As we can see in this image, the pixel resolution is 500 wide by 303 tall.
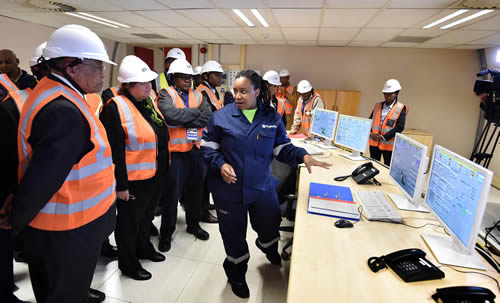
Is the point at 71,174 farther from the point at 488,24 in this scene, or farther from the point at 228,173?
the point at 488,24

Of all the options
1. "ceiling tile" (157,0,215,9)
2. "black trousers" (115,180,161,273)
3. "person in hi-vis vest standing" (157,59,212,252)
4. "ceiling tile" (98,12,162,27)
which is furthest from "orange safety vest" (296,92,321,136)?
"ceiling tile" (98,12,162,27)

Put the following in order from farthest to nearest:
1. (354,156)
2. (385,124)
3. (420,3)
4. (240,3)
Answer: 1. (385,124)
2. (240,3)
3. (420,3)
4. (354,156)

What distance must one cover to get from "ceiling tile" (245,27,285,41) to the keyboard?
405cm

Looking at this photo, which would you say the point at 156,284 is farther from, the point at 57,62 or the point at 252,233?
the point at 57,62

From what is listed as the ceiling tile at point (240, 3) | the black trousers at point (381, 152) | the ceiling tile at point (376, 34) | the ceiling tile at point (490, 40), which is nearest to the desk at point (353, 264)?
the black trousers at point (381, 152)

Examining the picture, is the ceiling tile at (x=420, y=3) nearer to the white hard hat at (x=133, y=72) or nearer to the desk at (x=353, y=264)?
the desk at (x=353, y=264)

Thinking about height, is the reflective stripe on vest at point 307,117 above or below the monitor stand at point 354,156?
above

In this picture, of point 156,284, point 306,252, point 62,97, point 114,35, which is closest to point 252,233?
point 156,284

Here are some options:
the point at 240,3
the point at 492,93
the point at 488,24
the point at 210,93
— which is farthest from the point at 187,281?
the point at 488,24

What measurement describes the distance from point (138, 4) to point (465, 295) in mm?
4634

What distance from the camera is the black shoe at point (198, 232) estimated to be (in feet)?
8.63

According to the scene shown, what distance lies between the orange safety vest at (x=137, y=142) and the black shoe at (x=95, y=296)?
825mm

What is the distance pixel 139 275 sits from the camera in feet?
6.58

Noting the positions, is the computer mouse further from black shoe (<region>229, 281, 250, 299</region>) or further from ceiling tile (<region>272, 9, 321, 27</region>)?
ceiling tile (<region>272, 9, 321, 27</region>)
